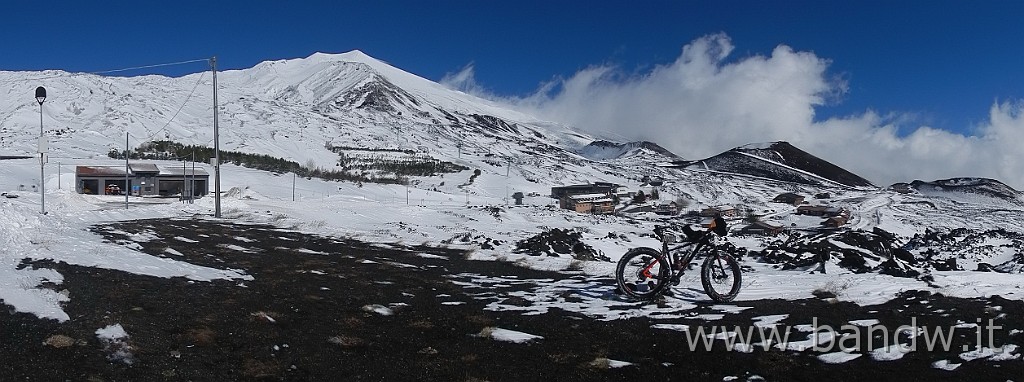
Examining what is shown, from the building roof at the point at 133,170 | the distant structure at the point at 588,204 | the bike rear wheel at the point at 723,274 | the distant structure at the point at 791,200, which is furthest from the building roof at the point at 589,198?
the bike rear wheel at the point at 723,274

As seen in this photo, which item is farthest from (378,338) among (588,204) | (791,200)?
(791,200)

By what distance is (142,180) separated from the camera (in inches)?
2181

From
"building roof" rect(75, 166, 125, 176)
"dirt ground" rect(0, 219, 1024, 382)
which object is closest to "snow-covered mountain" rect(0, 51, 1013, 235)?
"building roof" rect(75, 166, 125, 176)

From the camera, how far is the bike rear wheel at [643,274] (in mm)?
8898

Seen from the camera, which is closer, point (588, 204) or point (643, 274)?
point (643, 274)

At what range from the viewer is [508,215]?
50688 mm

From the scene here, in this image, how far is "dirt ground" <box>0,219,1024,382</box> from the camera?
5359 mm

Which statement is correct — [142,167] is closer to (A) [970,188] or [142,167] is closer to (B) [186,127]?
(B) [186,127]

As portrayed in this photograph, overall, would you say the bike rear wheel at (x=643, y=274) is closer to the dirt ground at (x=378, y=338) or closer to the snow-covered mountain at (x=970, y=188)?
the dirt ground at (x=378, y=338)

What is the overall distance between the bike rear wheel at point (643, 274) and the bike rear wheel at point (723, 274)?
0.59 meters

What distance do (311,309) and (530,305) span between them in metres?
3.05

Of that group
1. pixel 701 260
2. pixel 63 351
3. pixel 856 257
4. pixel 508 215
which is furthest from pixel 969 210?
pixel 63 351

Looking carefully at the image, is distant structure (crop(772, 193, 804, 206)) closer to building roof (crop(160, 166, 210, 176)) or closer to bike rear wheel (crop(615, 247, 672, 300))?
building roof (crop(160, 166, 210, 176))

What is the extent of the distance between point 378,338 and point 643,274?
4.25 metres
